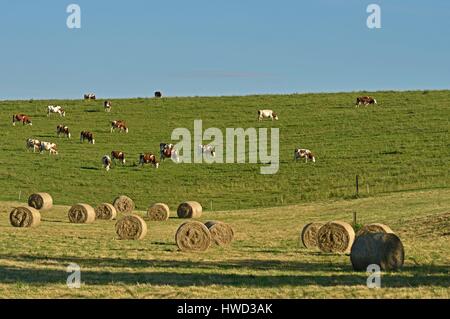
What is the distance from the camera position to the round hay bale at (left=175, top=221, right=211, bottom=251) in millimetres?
22609

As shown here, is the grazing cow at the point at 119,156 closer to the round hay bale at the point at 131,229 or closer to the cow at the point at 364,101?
the cow at the point at 364,101

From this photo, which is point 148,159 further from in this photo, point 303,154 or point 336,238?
point 336,238

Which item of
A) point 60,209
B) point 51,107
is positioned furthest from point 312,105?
point 60,209

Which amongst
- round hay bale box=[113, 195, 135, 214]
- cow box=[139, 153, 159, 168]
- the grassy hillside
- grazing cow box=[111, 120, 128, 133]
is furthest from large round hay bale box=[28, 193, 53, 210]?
grazing cow box=[111, 120, 128, 133]

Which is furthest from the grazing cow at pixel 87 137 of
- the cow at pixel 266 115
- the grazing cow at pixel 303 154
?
the grazing cow at pixel 303 154

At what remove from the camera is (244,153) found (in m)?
60.7

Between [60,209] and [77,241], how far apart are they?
1553 centimetres

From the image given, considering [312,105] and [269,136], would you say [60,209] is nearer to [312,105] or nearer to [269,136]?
[269,136]

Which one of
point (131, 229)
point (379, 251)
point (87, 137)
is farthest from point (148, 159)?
point (379, 251)

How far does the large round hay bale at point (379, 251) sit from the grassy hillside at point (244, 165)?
1100 inches

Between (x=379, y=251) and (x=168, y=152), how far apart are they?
42.2m

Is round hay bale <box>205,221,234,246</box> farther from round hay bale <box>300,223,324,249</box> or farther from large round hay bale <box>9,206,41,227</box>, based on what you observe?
large round hay bale <box>9,206,41,227</box>

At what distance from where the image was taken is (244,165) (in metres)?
57.1
